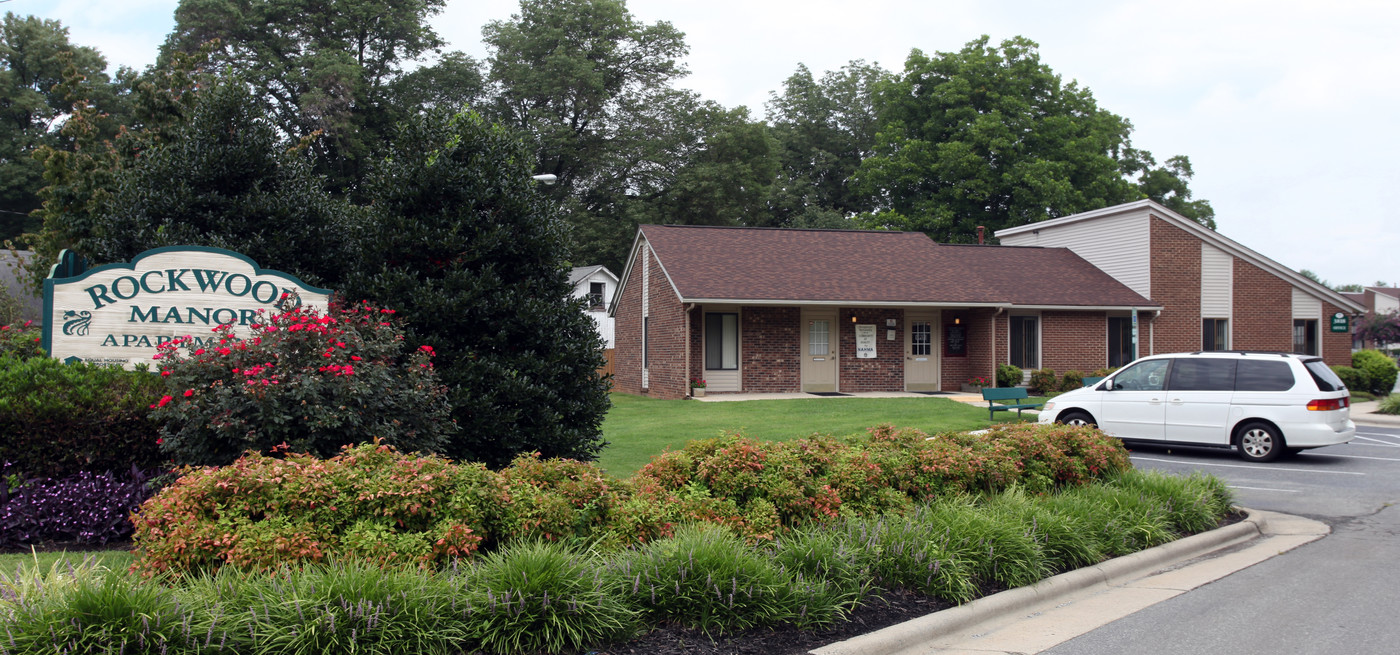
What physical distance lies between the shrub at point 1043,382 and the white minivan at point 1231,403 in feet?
38.0

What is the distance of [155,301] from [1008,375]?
22007 millimetres

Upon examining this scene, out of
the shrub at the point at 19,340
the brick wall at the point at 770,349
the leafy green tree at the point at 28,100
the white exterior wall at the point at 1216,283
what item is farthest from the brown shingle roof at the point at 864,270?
the leafy green tree at the point at 28,100

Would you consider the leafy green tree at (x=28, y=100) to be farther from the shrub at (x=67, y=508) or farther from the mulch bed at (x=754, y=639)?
the mulch bed at (x=754, y=639)

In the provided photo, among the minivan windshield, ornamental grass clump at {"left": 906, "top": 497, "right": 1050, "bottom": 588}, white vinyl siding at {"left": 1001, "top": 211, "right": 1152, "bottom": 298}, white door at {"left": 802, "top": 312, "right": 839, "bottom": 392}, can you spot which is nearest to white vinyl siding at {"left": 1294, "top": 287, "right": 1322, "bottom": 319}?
white vinyl siding at {"left": 1001, "top": 211, "right": 1152, "bottom": 298}

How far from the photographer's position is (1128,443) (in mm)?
14961

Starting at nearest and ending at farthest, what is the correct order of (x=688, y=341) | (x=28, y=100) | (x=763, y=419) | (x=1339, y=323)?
(x=763, y=419) < (x=688, y=341) < (x=1339, y=323) < (x=28, y=100)

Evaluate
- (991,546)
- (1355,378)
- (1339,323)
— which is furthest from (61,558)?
(1339,323)

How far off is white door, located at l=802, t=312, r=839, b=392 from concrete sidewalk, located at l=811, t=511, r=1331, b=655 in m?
16.1

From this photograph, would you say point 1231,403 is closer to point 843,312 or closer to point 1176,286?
point 843,312

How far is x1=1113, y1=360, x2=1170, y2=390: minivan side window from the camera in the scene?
13.6 meters

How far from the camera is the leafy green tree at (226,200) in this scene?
930 cm

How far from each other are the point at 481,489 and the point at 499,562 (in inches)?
30.8

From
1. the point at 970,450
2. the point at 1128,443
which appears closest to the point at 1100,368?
the point at 1128,443

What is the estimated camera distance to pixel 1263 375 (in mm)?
12773
